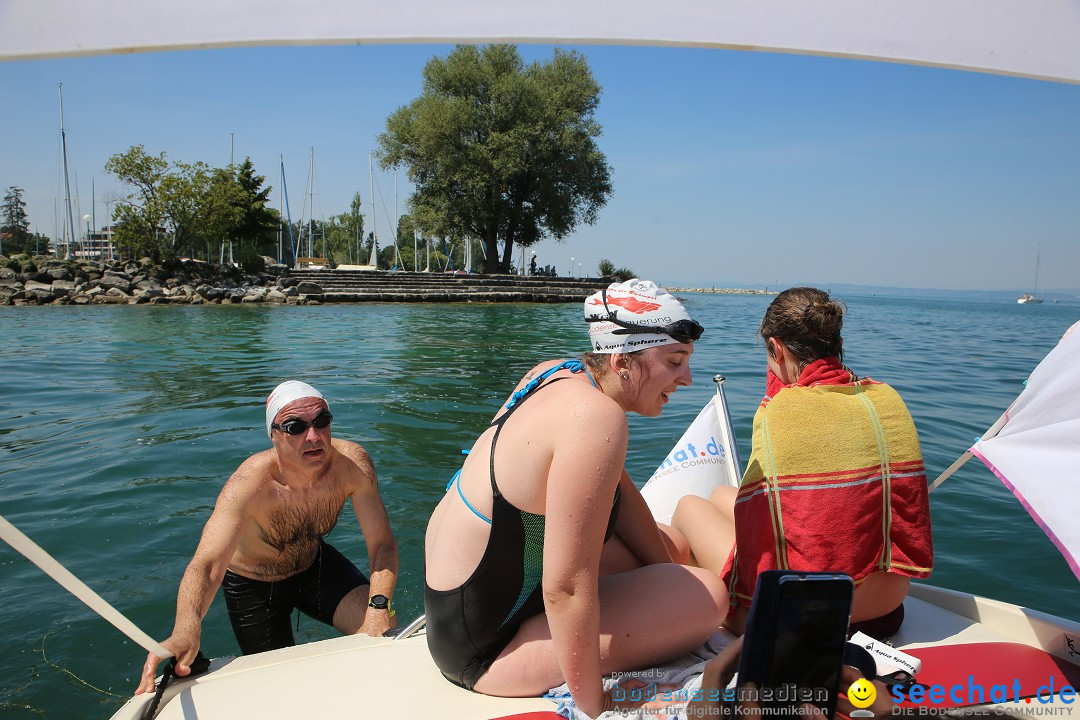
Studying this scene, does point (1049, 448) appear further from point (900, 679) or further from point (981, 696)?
point (900, 679)

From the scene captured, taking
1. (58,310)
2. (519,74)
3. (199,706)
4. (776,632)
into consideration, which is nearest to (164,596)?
(199,706)

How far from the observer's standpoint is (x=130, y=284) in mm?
30391

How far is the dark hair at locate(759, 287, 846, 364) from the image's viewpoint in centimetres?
235

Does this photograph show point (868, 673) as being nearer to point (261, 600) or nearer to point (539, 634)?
point (539, 634)

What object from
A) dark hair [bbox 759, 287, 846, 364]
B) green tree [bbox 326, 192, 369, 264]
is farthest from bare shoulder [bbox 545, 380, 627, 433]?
green tree [bbox 326, 192, 369, 264]

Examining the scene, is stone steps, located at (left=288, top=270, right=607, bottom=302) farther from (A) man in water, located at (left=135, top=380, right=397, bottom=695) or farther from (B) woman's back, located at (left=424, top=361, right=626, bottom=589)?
(B) woman's back, located at (left=424, top=361, right=626, bottom=589)

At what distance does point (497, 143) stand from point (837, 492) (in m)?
37.7

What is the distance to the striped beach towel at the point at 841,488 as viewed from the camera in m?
2.15

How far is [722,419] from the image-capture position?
462cm

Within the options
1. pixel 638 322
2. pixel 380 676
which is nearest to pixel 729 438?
pixel 638 322

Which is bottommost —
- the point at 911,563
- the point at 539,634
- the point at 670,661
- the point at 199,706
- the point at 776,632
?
the point at 199,706

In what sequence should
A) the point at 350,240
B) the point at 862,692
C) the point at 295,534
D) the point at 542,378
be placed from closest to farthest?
the point at 862,692 → the point at 542,378 → the point at 295,534 → the point at 350,240

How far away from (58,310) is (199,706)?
27.0 m

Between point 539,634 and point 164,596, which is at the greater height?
point 539,634
